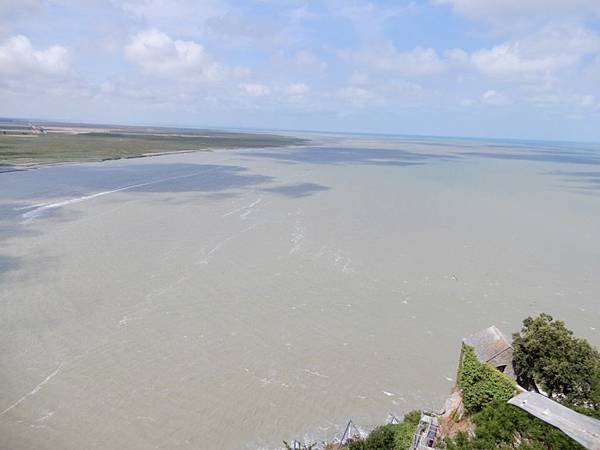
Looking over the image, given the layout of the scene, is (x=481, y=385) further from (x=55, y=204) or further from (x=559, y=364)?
(x=55, y=204)

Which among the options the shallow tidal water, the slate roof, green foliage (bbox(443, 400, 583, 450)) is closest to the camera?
green foliage (bbox(443, 400, 583, 450))

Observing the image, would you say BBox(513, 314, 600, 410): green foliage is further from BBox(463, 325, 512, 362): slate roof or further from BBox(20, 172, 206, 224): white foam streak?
BBox(20, 172, 206, 224): white foam streak

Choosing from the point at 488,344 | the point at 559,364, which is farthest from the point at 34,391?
the point at 559,364

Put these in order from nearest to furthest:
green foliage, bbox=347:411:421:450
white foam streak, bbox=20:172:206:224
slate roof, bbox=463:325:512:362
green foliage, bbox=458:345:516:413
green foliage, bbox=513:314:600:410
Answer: green foliage, bbox=458:345:516:413 → green foliage, bbox=347:411:421:450 → green foliage, bbox=513:314:600:410 → slate roof, bbox=463:325:512:362 → white foam streak, bbox=20:172:206:224

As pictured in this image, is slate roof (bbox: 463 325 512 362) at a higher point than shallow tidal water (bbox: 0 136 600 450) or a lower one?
higher

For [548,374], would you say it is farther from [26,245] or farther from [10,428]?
[26,245]

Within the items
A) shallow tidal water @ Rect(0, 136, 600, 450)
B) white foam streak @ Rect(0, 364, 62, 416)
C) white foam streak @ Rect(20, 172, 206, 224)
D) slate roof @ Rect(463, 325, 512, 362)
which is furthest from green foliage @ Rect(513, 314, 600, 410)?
white foam streak @ Rect(20, 172, 206, 224)
